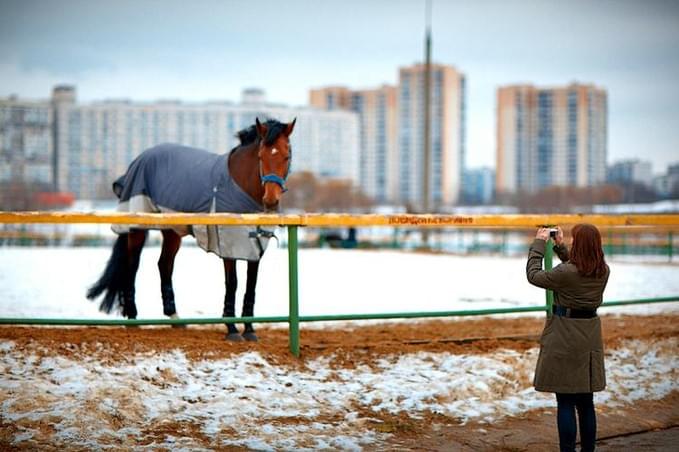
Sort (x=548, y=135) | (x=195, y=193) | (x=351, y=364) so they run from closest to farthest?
1. (x=351, y=364)
2. (x=195, y=193)
3. (x=548, y=135)

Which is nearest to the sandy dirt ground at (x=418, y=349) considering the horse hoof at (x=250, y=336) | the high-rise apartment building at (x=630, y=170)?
the horse hoof at (x=250, y=336)

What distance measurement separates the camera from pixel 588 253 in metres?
4.87

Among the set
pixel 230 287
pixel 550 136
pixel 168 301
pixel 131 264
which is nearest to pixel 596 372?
pixel 230 287

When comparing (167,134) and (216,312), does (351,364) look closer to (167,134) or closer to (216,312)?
(216,312)

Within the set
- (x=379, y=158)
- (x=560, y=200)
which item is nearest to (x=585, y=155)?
(x=379, y=158)

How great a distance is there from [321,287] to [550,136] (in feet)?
429

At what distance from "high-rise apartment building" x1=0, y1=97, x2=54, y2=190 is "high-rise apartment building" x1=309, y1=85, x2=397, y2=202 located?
4632 centimetres

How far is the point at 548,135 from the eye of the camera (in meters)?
139

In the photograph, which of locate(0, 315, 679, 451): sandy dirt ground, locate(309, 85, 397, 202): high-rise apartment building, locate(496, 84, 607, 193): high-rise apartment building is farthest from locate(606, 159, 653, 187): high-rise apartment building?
locate(0, 315, 679, 451): sandy dirt ground

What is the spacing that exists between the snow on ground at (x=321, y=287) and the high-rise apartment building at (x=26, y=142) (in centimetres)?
11124

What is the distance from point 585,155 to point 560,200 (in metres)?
47.5

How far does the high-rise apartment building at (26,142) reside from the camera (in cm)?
12400

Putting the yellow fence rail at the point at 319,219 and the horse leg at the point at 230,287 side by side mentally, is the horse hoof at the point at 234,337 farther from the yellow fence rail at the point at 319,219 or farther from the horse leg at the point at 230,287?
the yellow fence rail at the point at 319,219

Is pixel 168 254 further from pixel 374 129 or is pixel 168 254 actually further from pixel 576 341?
pixel 374 129
